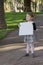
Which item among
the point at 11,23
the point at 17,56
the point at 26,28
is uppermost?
the point at 26,28

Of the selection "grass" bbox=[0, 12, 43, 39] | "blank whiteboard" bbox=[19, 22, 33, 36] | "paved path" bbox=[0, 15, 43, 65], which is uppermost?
"blank whiteboard" bbox=[19, 22, 33, 36]

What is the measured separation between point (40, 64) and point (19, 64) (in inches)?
22.4

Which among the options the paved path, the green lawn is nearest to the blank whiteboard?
the paved path

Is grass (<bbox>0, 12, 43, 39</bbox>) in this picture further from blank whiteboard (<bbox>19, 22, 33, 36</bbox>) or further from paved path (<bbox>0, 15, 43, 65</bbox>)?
blank whiteboard (<bbox>19, 22, 33, 36</bbox>)

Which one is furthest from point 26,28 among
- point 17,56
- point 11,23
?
point 11,23

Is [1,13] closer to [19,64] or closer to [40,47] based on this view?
[40,47]

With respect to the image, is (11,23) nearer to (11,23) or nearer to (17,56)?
(11,23)

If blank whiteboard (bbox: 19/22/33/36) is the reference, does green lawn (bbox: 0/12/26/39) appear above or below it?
below

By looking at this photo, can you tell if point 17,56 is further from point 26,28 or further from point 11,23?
point 11,23

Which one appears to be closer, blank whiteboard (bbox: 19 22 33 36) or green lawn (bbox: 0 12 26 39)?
blank whiteboard (bbox: 19 22 33 36)

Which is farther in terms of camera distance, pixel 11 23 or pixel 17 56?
pixel 11 23

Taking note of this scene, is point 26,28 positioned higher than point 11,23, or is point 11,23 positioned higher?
point 26,28

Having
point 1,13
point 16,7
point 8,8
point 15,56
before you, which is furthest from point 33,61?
point 16,7

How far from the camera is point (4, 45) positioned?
40.2 feet
